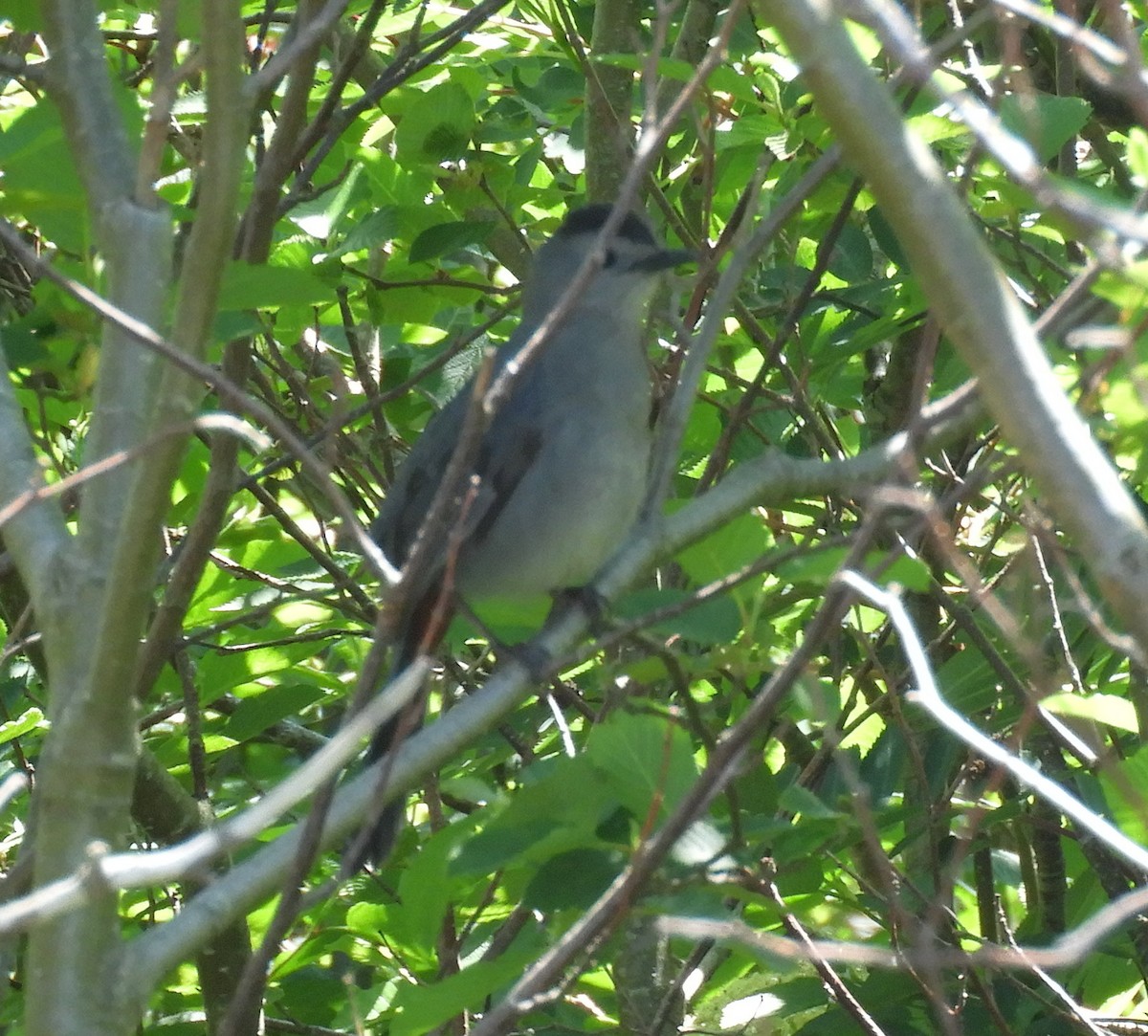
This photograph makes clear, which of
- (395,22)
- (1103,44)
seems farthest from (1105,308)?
(395,22)

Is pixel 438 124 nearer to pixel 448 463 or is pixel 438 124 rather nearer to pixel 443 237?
pixel 443 237

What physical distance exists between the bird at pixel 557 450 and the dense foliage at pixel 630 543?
125 millimetres

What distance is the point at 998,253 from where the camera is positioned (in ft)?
11.1

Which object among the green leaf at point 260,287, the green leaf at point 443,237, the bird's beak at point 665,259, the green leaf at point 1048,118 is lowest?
the green leaf at point 260,287

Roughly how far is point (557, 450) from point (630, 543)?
1.13 m

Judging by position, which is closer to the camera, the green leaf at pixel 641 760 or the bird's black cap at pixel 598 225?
the green leaf at pixel 641 760

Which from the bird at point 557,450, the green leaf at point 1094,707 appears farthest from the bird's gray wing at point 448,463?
the green leaf at point 1094,707

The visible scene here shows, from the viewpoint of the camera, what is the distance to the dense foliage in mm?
1519

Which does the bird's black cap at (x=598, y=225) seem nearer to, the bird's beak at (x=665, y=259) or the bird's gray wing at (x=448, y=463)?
the bird's beak at (x=665, y=259)

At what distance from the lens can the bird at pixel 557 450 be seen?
Answer: 3.26 m

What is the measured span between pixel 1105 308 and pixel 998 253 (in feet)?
4.52

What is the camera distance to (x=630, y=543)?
2299 mm

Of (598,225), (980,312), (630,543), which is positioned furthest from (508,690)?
(598,225)

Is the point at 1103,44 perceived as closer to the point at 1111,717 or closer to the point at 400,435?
the point at 1111,717
